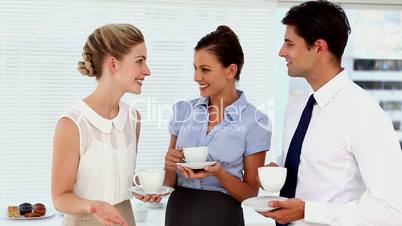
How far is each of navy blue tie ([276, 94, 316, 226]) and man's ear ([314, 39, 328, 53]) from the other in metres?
0.17

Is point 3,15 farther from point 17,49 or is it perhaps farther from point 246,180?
point 246,180

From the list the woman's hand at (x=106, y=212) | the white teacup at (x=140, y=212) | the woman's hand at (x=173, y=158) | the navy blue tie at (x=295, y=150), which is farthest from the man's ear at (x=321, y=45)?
the white teacup at (x=140, y=212)

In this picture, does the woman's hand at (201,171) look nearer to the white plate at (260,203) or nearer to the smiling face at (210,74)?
the white plate at (260,203)

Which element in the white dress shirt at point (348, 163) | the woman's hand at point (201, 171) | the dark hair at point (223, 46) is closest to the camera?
the white dress shirt at point (348, 163)

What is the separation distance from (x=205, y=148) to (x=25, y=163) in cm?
177

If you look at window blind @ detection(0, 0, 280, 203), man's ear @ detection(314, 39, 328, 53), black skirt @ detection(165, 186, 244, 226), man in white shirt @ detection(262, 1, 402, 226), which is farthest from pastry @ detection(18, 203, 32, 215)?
man's ear @ detection(314, 39, 328, 53)

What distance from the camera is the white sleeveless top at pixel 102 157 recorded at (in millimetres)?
1818

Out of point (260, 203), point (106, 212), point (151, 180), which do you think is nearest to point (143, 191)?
point (151, 180)

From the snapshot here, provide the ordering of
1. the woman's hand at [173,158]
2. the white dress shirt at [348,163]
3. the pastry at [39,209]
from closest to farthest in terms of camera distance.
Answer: the white dress shirt at [348,163] < the woman's hand at [173,158] < the pastry at [39,209]

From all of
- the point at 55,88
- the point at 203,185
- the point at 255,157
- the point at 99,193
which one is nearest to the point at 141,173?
the point at 99,193

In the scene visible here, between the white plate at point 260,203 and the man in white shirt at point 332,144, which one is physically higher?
the man in white shirt at point 332,144

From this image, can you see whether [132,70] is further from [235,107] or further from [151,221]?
[151,221]

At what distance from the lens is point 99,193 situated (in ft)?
6.10

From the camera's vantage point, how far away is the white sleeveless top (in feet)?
5.97
